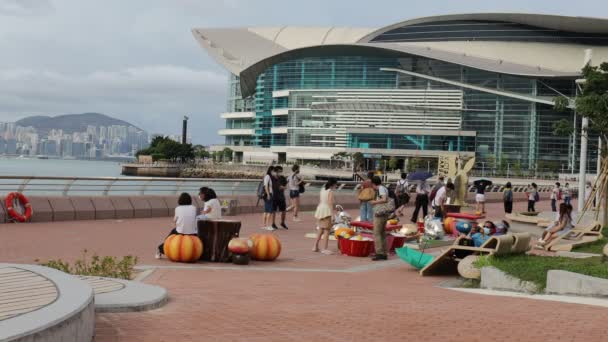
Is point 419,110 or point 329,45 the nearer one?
point 419,110

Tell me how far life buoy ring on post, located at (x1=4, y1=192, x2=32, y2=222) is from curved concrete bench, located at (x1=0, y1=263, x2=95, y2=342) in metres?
12.8

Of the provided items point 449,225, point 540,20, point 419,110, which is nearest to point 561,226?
point 449,225

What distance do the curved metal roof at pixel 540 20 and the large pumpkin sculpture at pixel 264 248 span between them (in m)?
106

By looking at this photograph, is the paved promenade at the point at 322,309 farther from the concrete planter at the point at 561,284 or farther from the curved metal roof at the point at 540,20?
the curved metal roof at the point at 540,20

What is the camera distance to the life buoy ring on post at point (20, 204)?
19.9 meters

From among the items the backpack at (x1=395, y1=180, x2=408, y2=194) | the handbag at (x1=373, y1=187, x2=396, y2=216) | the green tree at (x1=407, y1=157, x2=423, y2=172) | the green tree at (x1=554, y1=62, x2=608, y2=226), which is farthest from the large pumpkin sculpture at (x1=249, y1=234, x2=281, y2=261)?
the green tree at (x1=407, y1=157, x2=423, y2=172)

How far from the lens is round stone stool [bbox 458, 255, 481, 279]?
12125 millimetres

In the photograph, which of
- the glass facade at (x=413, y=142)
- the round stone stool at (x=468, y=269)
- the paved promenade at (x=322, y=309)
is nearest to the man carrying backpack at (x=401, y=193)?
the paved promenade at (x=322, y=309)

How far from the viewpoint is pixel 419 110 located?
114 meters

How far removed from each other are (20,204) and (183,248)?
8544 millimetres

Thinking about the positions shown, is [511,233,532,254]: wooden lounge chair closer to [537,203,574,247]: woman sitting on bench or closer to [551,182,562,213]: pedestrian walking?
[537,203,574,247]: woman sitting on bench

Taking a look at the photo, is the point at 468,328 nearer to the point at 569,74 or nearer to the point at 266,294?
the point at 266,294

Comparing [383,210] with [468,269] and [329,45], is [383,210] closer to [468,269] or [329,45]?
[468,269]

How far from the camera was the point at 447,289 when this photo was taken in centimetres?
1155
